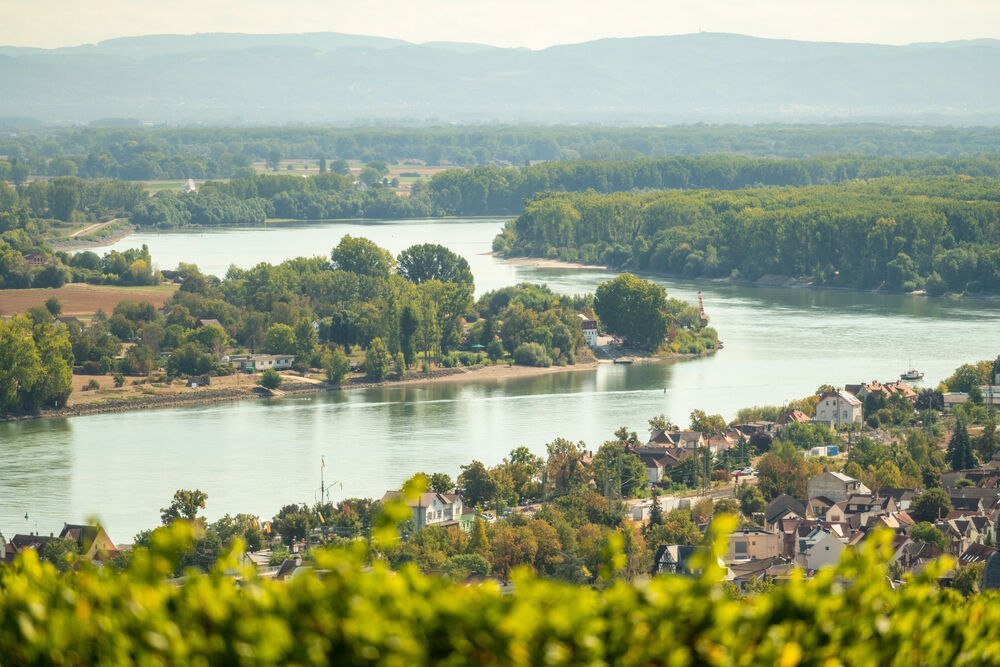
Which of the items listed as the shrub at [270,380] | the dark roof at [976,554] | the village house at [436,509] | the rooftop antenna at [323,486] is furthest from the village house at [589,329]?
the dark roof at [976,554]

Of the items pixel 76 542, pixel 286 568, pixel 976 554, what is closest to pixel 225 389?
pixel 76 542

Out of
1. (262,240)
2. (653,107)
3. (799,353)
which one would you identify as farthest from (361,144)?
(653,107)

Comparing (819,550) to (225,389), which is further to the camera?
(225,389)

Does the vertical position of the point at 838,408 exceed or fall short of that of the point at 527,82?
it falls short

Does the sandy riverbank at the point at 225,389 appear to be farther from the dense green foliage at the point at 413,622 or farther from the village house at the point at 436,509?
the dense green foliage at the point at 413,622

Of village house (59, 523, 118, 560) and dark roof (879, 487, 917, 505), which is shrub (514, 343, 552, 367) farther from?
village house (59, 523, 118, 560)

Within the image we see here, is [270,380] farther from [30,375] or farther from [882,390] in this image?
[882,390]

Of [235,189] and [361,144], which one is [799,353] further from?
[361,144]
